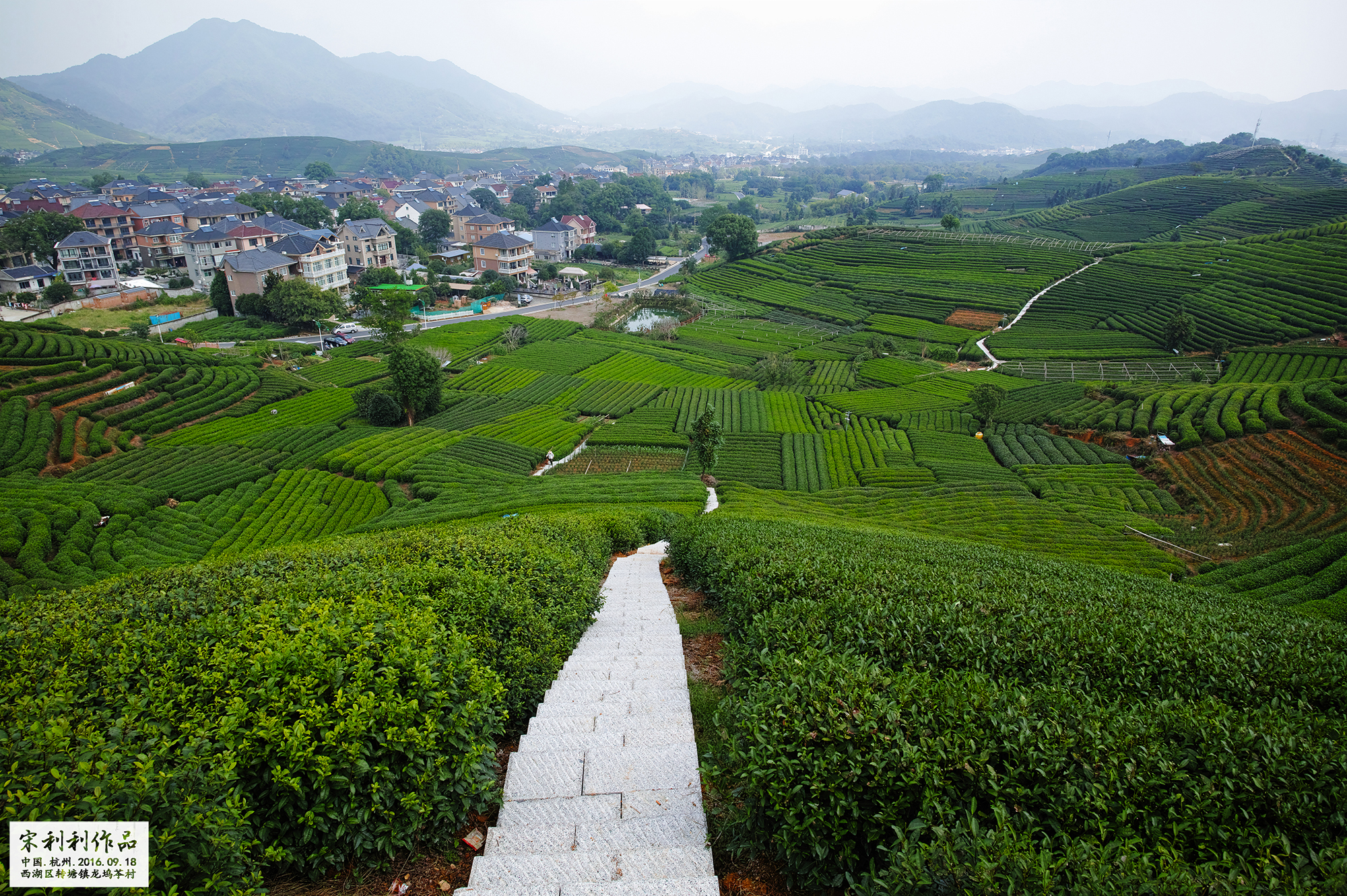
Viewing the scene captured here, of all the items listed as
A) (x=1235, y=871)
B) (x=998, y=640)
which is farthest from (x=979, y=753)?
(x=998, y=640)

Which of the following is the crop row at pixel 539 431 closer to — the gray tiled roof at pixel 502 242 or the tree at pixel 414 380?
the tree at pixel 414 380

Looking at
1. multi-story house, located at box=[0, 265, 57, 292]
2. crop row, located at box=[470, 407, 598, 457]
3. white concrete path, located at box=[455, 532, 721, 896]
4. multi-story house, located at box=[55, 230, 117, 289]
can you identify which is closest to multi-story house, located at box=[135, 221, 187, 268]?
multi-story house, located at box=[55, 230, 117, 289]

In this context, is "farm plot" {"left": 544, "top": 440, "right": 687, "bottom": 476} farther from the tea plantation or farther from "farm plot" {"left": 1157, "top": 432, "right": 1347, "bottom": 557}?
"farm plot" {"left": 1157, "top": 432, "right": 1347, "bottom": 557}

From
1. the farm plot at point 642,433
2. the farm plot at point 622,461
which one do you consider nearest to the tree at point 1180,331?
the farm plot at point 642,433

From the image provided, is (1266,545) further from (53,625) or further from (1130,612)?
(53,625)

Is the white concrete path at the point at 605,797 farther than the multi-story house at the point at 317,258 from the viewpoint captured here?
No

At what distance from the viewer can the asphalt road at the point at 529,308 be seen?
216ft

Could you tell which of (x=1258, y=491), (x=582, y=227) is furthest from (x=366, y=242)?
(x=1258, y=491)

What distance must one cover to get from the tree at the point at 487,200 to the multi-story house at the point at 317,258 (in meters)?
69.7

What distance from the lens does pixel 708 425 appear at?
1428 inches

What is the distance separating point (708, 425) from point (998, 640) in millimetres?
27730

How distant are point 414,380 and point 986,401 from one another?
41068mm

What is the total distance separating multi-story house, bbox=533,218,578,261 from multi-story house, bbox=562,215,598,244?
5689mm

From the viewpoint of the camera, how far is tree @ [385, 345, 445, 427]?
4456cm
